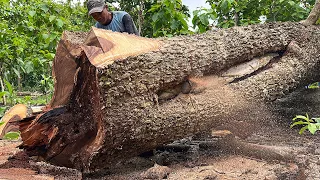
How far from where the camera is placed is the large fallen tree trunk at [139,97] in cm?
212

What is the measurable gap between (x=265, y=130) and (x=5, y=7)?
5778 mm

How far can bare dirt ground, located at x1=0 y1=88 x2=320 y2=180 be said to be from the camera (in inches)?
86.4

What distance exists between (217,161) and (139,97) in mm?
811

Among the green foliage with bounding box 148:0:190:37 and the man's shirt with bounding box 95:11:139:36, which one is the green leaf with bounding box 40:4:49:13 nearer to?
the green foliage with bounding box 148:0:190:37

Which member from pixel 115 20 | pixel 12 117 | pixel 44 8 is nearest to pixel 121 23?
pixel 115 20

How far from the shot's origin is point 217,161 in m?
2.49

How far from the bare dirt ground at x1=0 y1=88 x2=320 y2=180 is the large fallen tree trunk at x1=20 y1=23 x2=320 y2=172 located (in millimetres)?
176

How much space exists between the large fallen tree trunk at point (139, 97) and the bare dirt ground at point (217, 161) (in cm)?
18

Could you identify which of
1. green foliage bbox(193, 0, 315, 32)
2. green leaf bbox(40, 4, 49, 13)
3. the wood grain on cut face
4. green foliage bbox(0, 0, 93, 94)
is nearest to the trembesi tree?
the wood grain on cut face

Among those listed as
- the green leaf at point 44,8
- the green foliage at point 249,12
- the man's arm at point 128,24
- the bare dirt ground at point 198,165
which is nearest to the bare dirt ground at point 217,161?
the bare dirt ground at point 198,165

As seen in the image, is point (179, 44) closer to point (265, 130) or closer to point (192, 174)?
point (192, 174)

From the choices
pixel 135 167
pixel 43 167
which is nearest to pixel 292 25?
pixel 135 167

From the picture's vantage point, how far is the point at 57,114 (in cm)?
223

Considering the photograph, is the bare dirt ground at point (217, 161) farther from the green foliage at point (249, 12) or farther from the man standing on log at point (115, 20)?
the green foliage at point (249, 12)
